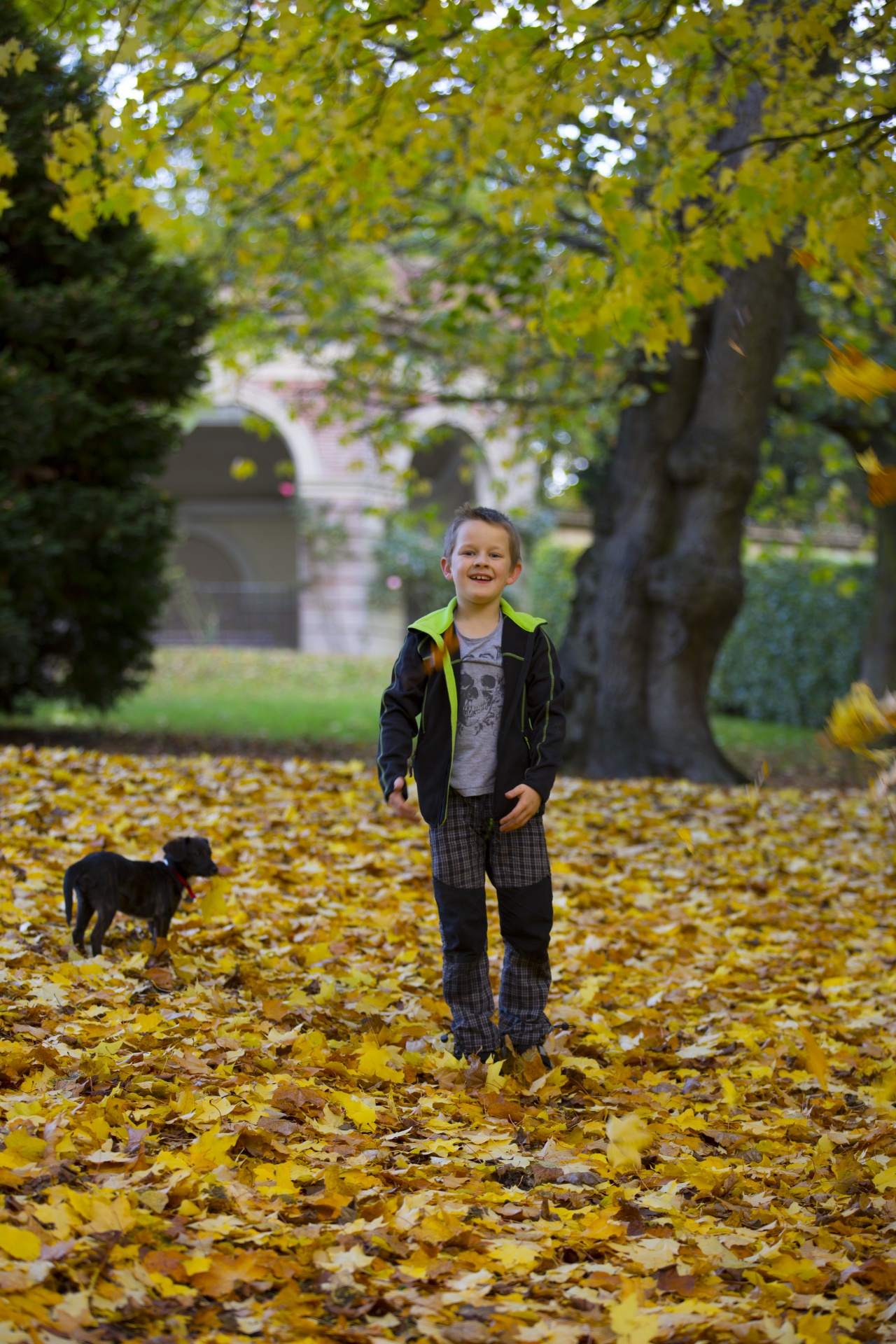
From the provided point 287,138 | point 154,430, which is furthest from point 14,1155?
point 154,430

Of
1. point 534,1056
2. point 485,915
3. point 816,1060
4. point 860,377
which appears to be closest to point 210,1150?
point 485,915

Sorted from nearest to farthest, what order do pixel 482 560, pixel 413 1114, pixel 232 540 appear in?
pixel 413 1114, pixel 482 560, pixel 232 540

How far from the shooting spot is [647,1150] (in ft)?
9.70

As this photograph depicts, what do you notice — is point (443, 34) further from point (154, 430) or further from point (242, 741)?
point (242, 741)

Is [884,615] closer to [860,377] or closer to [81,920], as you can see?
[81,920]

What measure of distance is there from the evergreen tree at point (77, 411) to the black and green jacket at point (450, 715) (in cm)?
622

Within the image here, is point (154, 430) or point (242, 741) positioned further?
point (242, 741)

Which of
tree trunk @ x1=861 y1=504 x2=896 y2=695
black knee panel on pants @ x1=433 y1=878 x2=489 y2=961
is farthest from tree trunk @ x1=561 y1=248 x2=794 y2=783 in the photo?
black knee panel on pants @ x1=433 y1=878 x2=489 y2=961

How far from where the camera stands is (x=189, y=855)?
160 inches

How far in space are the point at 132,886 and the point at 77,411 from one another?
232 inches

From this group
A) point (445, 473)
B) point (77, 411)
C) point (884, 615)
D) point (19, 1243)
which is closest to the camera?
point (19, 1243)

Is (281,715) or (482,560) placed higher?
(482,560)

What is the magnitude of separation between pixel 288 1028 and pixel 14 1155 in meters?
1.26

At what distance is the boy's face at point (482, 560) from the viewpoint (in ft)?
10.5
